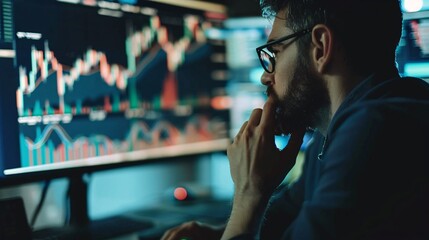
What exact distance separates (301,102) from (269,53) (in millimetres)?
135

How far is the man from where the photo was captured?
0.67 metres

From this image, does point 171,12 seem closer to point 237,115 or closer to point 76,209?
point 237,115

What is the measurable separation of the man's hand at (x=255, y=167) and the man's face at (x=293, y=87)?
3 centimetres

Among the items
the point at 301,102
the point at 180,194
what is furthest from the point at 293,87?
the point at 180,194

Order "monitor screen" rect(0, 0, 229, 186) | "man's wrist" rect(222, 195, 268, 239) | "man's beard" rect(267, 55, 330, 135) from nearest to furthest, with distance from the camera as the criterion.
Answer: "man's wrist" rect(222, 195, 268, 239), "man's beard" rect(267, 55, 330, 135), "monitor screen" rect(0, 0, 229, 186)

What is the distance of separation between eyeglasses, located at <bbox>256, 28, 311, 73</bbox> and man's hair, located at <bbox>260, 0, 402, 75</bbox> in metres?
0.01

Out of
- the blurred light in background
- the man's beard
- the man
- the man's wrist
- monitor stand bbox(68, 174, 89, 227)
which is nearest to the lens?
the man

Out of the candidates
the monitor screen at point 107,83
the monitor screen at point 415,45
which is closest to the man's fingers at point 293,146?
the monitor screen at point 107,83

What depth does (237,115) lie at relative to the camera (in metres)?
1.69

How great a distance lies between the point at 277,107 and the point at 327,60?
0.15 meters

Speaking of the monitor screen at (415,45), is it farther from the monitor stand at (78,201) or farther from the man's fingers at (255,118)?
the monitor stand at (78,201)

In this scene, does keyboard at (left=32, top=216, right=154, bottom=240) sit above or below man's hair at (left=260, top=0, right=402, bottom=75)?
below

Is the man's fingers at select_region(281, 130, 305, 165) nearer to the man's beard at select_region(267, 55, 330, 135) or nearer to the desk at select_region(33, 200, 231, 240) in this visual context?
the man's beard at select_region(267, 55, 330, 135)

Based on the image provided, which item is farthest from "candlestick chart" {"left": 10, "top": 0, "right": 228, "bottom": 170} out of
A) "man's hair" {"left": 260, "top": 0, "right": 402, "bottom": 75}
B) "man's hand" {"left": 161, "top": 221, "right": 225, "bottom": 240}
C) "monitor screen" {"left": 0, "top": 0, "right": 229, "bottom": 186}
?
"man's hair" {"left": 260, "top": 0, "right": 402, "bottom": 75}
